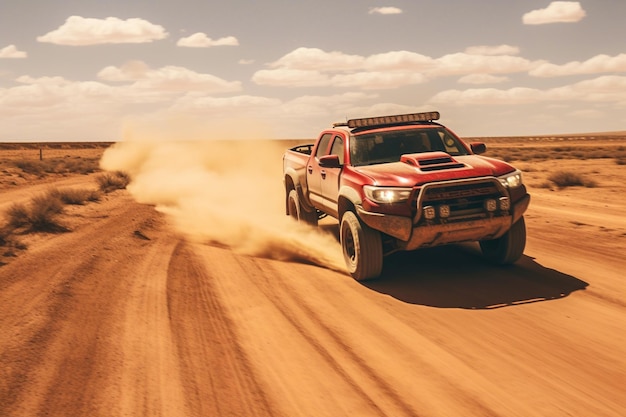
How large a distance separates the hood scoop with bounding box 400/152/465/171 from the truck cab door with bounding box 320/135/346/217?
3.30 ft

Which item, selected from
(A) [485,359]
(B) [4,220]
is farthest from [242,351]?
(B) [4,220]

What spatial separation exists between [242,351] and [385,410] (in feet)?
4.95

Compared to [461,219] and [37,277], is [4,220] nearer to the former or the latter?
[37,277]

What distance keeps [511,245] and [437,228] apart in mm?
1392

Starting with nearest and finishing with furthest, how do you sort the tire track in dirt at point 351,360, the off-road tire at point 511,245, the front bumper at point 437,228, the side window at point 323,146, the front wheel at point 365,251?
the tire track in dirt at point 351,360, the front bumper at point 437,228, the front wheel at point 365,251, the off-road tire at point 511,245, the side window at point 323,146

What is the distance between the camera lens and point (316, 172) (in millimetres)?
8859

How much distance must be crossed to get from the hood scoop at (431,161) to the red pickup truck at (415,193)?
12 mm

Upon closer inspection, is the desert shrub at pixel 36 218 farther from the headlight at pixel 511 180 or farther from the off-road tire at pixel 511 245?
the headlight at pixel 511 180

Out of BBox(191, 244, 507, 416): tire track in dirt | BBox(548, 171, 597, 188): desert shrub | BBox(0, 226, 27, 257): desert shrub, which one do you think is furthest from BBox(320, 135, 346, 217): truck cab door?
BBox(548, 171, 597, 188): desert shrub

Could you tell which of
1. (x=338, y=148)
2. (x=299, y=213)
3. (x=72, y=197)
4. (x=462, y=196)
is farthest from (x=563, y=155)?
(x=462, y=196)

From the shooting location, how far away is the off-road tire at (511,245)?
279 inches

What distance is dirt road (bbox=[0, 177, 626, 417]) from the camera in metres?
3.80

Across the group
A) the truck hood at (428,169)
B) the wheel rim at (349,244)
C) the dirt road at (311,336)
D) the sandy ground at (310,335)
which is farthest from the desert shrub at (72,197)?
the truck hood at (428,169)

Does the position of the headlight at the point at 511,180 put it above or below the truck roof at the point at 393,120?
below
